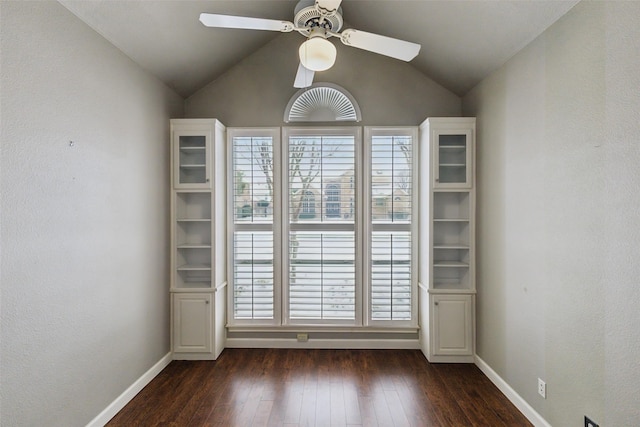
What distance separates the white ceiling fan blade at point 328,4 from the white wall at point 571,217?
Answer: 56.5 inches

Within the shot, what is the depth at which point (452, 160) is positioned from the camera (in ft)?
11.3

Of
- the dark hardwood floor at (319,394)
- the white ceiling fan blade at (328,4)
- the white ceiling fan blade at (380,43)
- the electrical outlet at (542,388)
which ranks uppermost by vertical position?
the white ceiling fan blade at (328,4)

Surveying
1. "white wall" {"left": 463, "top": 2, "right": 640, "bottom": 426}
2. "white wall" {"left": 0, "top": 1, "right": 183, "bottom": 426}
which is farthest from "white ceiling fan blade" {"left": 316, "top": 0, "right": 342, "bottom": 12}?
"white wall" {"left": 0, "top": 1, "right": 183, "bottom": 426}

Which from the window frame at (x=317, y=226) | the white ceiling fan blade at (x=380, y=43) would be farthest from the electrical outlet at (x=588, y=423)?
the white ceiling fan blade at (x=380, y=43)

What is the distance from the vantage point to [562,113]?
211 cm

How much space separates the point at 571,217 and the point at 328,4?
1.88 metres

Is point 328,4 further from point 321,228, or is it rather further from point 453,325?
point 453,325

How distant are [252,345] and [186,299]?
0.88 meters

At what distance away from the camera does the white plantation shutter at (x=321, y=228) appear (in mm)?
3623

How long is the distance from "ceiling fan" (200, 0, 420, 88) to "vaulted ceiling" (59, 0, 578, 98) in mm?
845

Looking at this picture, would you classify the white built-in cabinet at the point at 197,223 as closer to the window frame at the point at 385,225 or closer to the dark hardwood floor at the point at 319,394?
the dark hardwood floor at the point at 319,394

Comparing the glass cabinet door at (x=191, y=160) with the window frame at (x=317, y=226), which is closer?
the glass cabinet door at (x=191, y=160)

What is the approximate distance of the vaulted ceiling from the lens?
227cm

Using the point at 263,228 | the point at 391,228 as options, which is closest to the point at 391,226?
the point at 391,228
